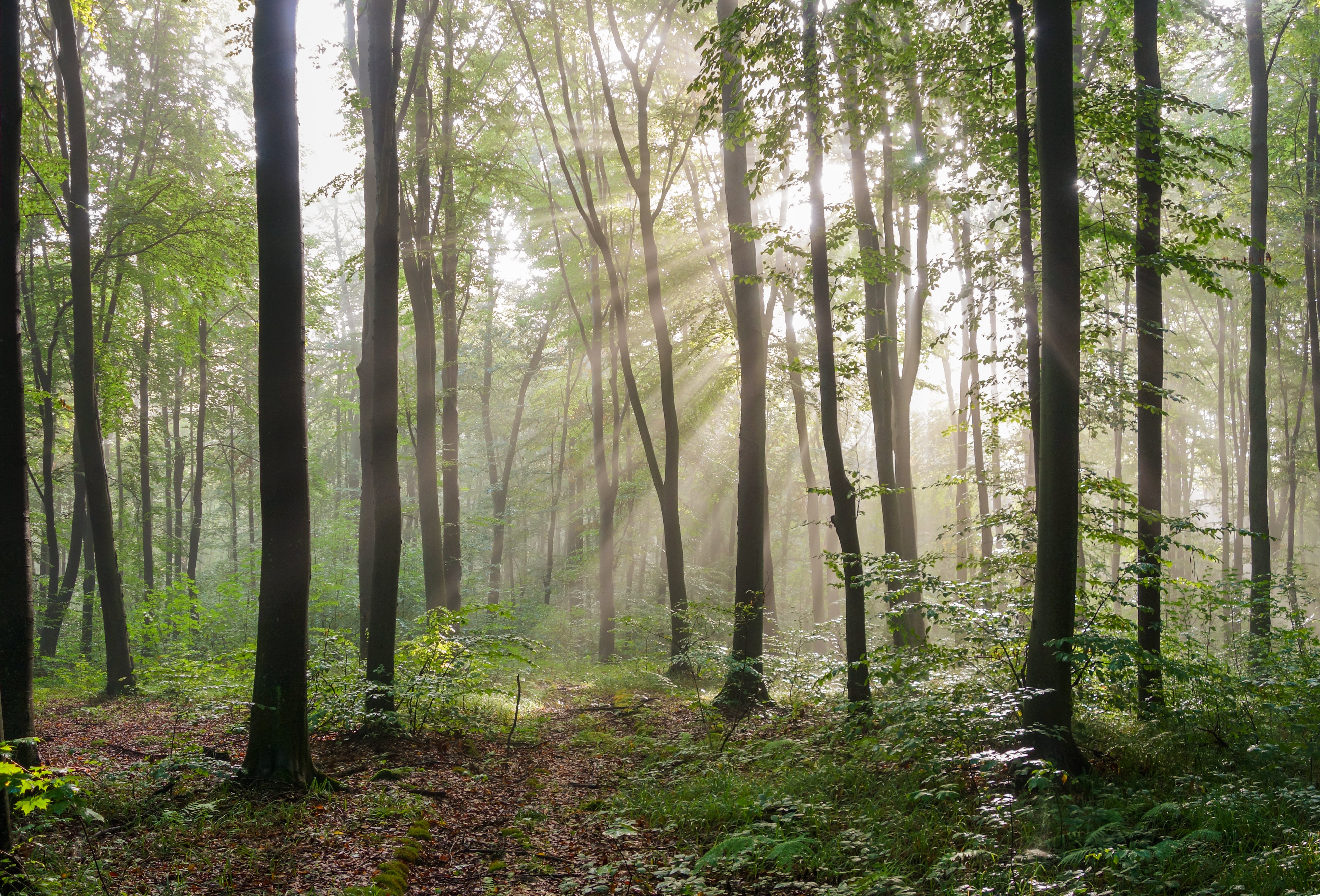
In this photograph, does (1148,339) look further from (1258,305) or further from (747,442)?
(1258,305)

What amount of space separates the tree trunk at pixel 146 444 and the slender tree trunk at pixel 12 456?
1368 cm

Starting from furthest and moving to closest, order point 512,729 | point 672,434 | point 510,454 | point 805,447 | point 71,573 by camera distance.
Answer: point 510,454 → point 805,447 → point 71,573 → point 672,434 → point 512,729

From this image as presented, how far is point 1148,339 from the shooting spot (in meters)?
7.89

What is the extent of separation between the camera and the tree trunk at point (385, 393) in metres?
7.74

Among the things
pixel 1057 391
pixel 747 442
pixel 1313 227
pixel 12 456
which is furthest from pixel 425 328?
pixel 1313 227

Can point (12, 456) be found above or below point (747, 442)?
below

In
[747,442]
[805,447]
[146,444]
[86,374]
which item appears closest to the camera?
[747,442]

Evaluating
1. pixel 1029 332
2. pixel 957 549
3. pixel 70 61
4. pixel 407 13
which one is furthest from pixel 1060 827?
pixel 407 13

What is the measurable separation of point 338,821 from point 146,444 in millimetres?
17750

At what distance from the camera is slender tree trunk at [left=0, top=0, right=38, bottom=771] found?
489cm

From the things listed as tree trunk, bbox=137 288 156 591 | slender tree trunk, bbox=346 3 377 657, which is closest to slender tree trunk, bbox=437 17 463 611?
slender tree trunk, bbox=346 3 377 657

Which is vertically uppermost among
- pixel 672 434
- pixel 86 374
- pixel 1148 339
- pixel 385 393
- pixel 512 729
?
pixel 86 374

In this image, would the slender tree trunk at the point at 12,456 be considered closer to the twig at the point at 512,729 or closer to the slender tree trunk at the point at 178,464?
the twig at the point at 512,729

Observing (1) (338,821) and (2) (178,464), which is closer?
(1) (338,821)
